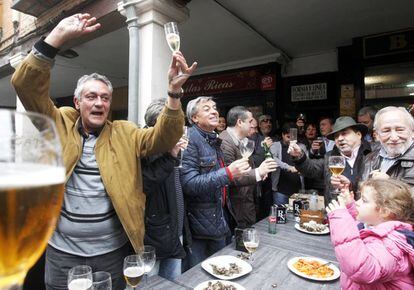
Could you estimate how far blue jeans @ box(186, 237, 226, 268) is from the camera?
8.11 feet

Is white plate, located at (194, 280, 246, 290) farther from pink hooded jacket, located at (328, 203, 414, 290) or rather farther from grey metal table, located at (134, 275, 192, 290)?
pink hooded jacket, located at (328, 203, 414, 290)

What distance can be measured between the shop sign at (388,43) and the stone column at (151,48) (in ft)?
13.7

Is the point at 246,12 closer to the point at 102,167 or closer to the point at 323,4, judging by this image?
the point at 323,4

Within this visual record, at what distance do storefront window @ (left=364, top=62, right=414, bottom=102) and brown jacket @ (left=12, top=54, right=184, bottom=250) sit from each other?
5.64 meters

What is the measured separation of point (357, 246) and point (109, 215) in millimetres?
1405

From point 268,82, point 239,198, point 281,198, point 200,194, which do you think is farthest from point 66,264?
point 268,82

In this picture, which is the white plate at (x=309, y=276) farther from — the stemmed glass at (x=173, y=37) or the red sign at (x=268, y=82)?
the red sign at (x=268, y=82)

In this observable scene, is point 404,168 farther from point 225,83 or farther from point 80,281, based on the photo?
point 225,83

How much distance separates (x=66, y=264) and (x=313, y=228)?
6.83ft

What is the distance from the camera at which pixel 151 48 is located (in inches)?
142

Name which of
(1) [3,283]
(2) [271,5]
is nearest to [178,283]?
(1) [3,283]

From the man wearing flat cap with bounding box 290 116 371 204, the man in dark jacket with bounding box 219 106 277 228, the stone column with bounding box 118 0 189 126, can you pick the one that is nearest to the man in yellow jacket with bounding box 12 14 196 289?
the man in dark jacket with bounding box 219 106 277 228

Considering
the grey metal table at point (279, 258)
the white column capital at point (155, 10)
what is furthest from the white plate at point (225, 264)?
the white column capital at point (155, 10)

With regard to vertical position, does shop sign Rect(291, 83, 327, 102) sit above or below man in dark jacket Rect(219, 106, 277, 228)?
above
